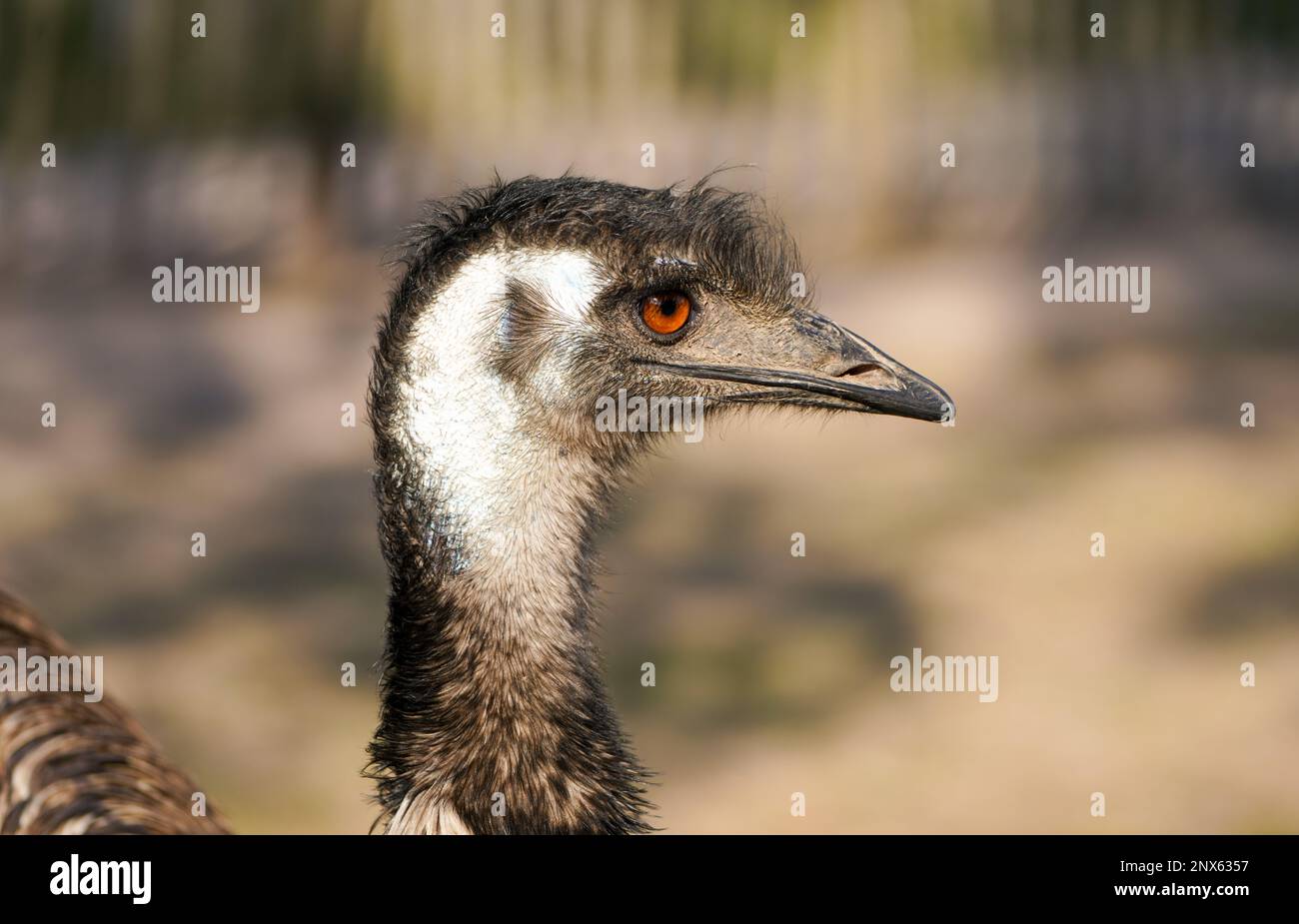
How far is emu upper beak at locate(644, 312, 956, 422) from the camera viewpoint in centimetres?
242

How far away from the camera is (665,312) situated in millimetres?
2438

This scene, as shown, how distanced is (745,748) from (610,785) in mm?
3238

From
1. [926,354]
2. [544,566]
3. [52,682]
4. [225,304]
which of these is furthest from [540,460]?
[225,304]

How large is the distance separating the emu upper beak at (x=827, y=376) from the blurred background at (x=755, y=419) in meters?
2.96

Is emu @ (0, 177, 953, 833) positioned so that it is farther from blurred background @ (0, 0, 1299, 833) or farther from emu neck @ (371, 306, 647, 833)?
blurred background @ (0, 0, 1299, 833)

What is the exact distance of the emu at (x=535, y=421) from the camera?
2184 mm

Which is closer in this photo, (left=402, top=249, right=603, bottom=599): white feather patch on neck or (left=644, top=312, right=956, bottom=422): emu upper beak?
(left=402, top=249, right=603, bottom=599): white feather patch on neck

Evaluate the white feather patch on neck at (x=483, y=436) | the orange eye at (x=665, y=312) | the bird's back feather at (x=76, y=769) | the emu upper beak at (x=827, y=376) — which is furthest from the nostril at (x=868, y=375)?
the bird's back feather at (x=76, y=769)

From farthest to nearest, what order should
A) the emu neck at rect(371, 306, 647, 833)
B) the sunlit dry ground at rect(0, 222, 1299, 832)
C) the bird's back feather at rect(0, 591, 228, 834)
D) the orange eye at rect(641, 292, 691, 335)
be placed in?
the sunlit dry ground at rect(0, 222, 1299, 832) < the bird's back feather at rect(0, 591, 228, 834) < the orange eye at rect(641, 292, 691, 335) < the emu neck at rect(371, 306, 647, 833)

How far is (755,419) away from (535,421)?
4.30 metres

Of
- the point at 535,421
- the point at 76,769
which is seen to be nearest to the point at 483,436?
the point at 535,421

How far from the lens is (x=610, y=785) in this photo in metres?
2.23

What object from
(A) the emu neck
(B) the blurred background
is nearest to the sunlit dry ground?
(B) the blurred background

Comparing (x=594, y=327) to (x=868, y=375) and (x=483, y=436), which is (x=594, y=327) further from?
(x=868, y=375)
